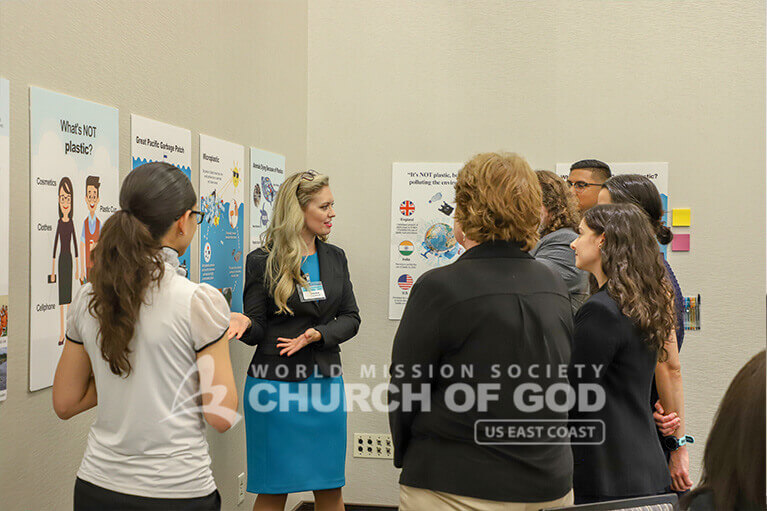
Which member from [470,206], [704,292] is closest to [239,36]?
[470,206]

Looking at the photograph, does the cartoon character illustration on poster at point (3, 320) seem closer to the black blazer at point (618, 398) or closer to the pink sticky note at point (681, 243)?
the black blazer at point (618, 398)

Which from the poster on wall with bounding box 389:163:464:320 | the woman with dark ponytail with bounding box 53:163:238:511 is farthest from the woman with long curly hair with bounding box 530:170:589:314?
the woman with dark ponytail with bounding box 53:163:238:511

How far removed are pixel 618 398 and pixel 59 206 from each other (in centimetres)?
171

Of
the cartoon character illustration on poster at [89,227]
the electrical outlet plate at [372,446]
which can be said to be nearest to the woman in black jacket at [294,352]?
the cartoon character illustration on poster at [89,227]

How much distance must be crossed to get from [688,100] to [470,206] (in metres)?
2.80

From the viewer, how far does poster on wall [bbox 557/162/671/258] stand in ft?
13.0

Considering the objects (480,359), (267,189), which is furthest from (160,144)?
(480,359)

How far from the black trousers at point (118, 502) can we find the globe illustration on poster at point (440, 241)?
278 cm

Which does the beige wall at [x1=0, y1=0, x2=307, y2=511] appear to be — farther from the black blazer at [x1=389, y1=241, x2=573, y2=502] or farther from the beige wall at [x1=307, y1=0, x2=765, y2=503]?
the black blazer at [x1=389, y1=241, x2=573, y2=502]

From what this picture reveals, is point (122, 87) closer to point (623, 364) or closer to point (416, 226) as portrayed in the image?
point (623, 364)

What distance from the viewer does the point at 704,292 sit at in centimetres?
393

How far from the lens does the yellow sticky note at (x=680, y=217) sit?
3939mm

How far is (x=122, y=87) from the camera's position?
7.60 ft

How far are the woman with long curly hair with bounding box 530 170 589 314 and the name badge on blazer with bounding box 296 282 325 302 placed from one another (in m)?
0.96
